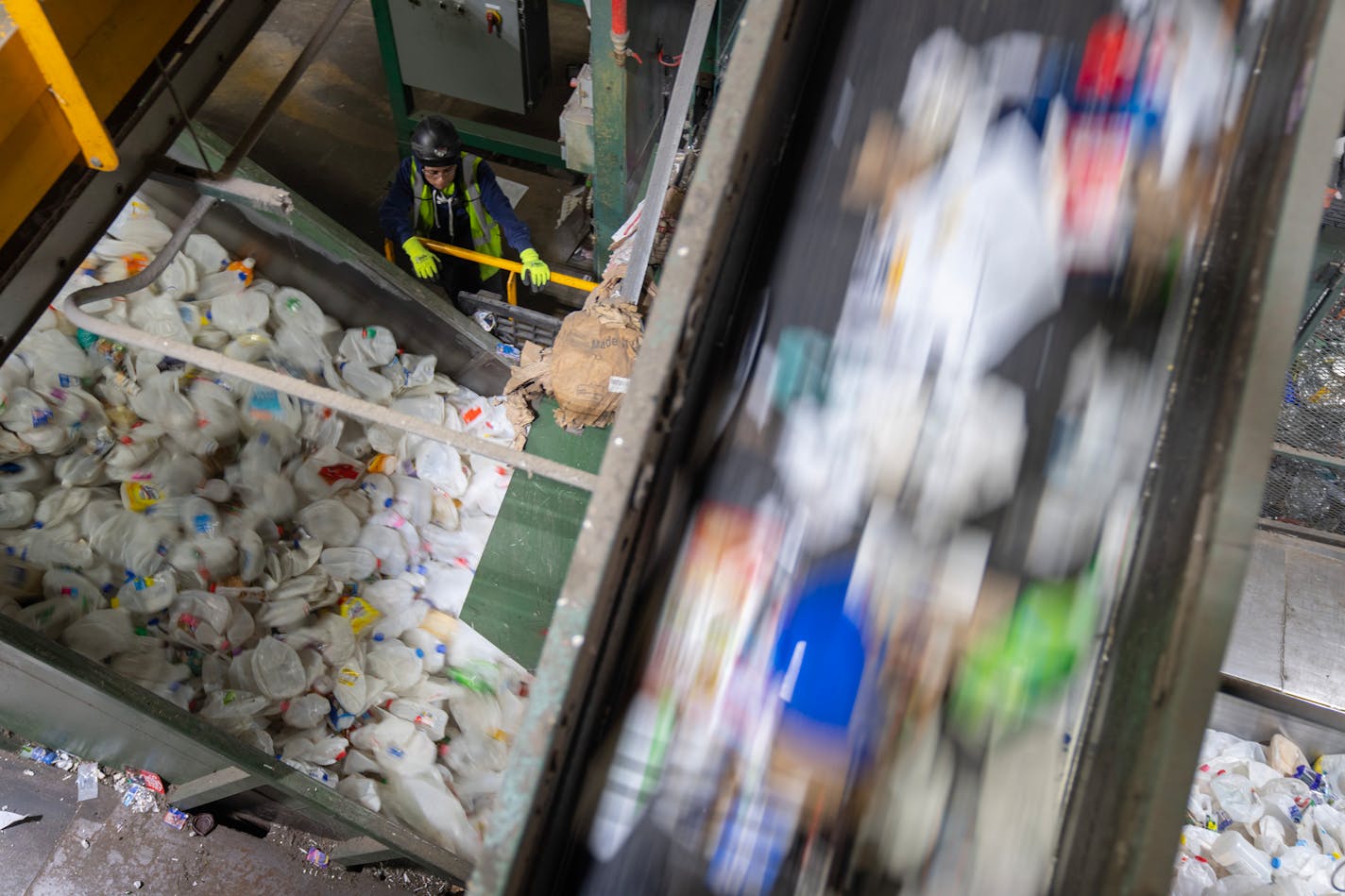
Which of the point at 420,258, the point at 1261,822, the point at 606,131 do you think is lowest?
the point at 1261,822

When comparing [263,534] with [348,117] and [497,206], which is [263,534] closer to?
[497,206]

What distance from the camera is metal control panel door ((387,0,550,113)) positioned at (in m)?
4.80

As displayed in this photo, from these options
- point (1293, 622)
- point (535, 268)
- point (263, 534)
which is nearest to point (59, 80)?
point (263, 534)

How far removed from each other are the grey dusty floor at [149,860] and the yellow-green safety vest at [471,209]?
2.74m

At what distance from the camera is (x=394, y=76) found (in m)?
5.17

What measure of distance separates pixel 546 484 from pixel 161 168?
4.96 feet

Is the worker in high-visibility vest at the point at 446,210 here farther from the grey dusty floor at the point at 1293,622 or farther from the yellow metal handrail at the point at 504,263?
the grey dusty floor at the point at 1293,622

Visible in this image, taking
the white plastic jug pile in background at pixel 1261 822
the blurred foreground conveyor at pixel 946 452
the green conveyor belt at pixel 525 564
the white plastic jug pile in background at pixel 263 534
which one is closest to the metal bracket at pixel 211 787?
the white plastic jug pile in background at pixel 263 534

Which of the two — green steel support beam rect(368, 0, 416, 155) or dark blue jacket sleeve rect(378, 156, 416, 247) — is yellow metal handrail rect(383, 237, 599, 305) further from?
green steel support beam rect(368, 0, 416, 155)

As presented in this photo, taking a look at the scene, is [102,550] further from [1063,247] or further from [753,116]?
[1063,247]

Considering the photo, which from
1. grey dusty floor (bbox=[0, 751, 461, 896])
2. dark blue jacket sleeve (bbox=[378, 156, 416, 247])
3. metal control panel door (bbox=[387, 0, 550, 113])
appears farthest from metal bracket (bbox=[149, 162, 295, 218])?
metal control panel door (bbox=[387, 0, 550, 113])

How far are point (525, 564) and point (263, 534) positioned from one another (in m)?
1.01

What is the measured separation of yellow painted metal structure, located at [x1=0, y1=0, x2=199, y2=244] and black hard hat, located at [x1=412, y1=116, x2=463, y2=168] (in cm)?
188

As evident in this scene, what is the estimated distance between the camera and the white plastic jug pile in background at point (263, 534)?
289 cm
